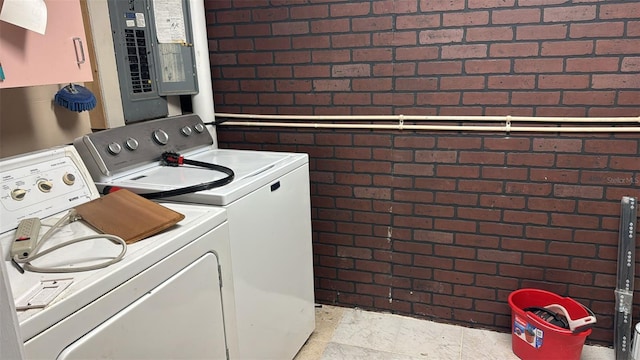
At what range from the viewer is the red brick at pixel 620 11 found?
6.41 feet

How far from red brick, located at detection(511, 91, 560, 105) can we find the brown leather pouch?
1.65m

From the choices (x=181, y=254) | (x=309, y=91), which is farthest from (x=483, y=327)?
(x=181, y=254)

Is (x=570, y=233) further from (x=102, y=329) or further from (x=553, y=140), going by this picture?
(x=102, y=329)

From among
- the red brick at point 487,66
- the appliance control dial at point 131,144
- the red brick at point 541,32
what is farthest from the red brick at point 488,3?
the appliance control dial at point 131,144

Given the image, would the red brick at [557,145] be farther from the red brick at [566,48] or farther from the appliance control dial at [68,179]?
the appliance control dial at [68,179]

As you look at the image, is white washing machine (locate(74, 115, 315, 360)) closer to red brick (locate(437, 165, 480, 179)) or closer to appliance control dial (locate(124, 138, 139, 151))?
appliance control dial (locate(124, 138, 139, 151))

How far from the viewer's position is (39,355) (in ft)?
3.17

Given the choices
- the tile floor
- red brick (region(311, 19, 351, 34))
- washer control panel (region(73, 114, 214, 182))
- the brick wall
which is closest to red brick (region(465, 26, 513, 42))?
the brick wall

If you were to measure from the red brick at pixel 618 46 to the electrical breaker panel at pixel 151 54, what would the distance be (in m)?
1.99

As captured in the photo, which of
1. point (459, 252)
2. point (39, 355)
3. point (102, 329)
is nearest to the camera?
point (39, 355)

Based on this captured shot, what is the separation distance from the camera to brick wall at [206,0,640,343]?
2105 mm

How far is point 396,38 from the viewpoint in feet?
7.58

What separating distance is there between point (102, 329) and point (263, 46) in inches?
72.1

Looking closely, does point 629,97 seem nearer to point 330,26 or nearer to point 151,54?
point 330,26
